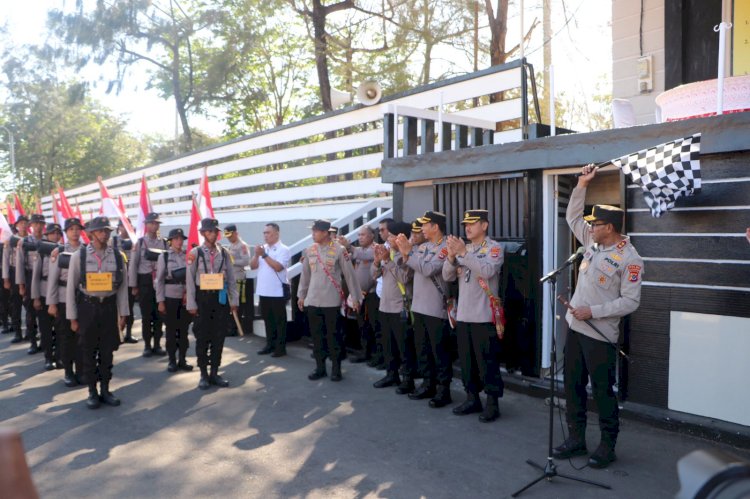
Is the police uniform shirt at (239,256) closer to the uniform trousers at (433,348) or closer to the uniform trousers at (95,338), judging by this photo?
the uniform trousers at (95,338)

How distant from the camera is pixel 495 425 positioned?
5.79m

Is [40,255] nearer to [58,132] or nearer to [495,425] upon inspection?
[495,425]

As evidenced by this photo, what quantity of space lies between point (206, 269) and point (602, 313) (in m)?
4.74

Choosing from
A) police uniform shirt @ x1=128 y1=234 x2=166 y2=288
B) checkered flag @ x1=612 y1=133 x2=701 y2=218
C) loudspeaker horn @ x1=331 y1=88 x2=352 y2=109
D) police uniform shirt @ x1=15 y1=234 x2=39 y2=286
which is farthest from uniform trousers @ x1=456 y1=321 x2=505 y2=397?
loudspeaker horn @ x1=331 y1=88 x2=352 y2=109

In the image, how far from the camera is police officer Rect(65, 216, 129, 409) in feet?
21.7

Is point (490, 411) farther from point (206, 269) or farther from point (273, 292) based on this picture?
point (273, 292)

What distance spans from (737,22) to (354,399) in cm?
698

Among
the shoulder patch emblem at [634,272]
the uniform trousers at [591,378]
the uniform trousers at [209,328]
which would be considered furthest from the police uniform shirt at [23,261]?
the shoulder patch emblem at [634,272]

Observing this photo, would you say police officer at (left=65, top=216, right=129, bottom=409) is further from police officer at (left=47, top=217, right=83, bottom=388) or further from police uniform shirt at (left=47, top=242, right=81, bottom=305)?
police uniform shirt at (left=47, top=242, right=81, bottom=305)

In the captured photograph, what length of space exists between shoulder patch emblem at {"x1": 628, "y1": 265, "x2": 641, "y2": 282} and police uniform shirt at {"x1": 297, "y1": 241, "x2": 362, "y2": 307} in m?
3.69

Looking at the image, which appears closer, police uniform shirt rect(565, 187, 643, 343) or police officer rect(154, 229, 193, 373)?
police uniform shirt rect(565, 187, 643, 343)

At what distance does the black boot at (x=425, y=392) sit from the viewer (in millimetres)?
6691

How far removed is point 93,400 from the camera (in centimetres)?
657

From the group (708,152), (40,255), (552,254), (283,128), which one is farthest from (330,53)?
(708,152)
